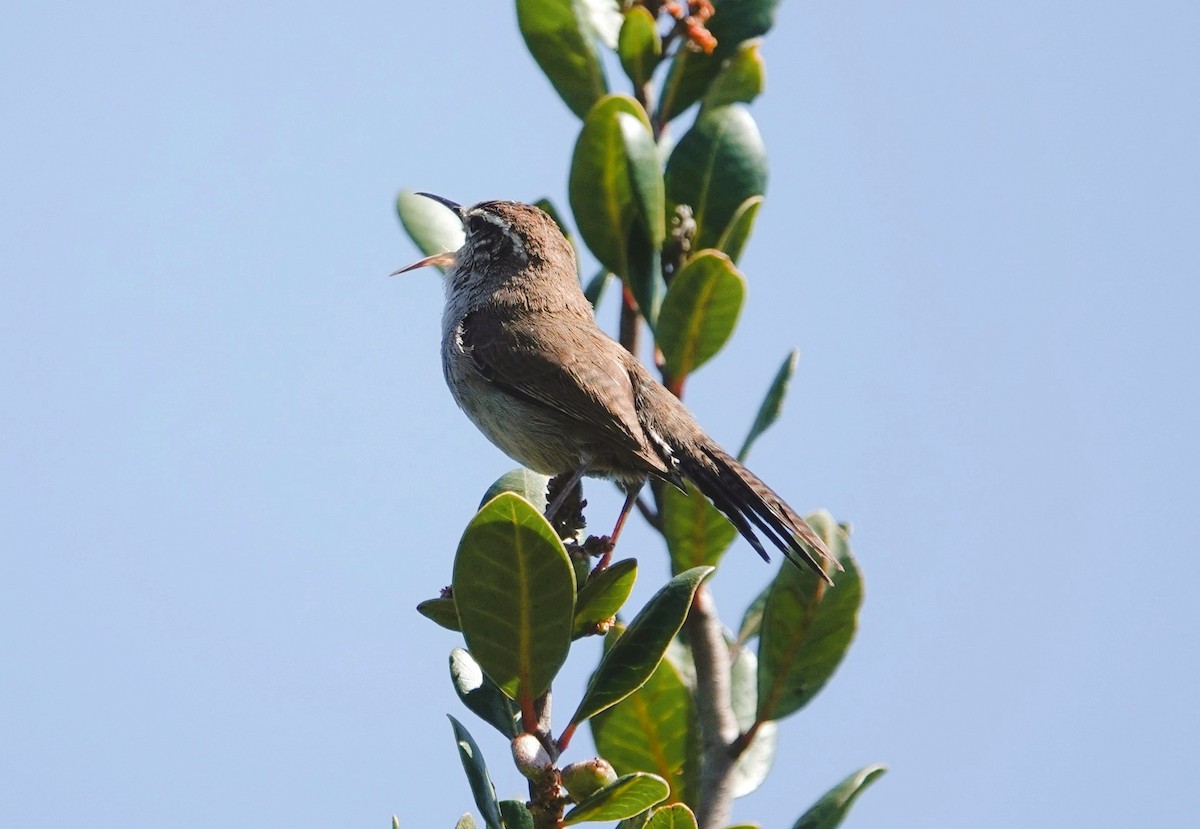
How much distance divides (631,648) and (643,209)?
1425mm

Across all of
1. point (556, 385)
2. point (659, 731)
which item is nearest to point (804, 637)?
point (659, 731)

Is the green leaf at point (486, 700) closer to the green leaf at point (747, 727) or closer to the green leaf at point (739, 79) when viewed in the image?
the green leaf at point (747, 727)

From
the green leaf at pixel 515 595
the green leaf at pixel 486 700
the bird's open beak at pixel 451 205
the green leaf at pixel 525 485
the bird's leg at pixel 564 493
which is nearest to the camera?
the green leaf at pixel 515 595

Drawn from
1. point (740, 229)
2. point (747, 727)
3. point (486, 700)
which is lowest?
point (747, 727)

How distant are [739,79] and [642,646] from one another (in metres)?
2.00

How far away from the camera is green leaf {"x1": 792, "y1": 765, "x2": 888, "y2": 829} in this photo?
9.18 feet

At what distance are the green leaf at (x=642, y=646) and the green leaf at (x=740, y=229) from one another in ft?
4.32

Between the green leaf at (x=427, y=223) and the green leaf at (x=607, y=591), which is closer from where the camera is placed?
the green leaf at (x=607, y=591)

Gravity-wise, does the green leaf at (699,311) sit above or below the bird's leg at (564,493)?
above

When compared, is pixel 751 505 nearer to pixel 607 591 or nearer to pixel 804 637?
pixel 804 637

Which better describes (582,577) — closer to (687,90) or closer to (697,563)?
(697,563)

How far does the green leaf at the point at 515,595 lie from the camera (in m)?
2.49

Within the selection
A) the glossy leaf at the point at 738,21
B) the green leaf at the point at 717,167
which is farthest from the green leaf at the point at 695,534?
the glossy leaf at the point at 738,21

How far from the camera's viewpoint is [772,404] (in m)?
3.53
